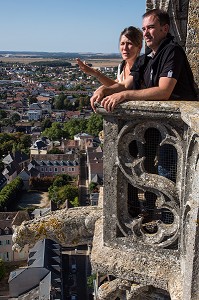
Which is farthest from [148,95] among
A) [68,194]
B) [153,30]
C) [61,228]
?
[68,194]

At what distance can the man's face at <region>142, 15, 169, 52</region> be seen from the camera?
4.28 metres

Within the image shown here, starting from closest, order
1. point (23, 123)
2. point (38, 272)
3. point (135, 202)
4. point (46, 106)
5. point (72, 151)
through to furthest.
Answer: point (135, 202)
point (38, 272)
point (72, 151)
point (23, 123)
point (46, 106)

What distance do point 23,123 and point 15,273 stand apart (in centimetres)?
8049

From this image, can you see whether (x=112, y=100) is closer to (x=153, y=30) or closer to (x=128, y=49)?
(x=153, y=30)

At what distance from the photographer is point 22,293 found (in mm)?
31156

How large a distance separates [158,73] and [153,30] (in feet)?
1.60

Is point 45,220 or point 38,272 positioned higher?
point 45,220

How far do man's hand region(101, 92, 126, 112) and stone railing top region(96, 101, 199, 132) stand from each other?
50mm

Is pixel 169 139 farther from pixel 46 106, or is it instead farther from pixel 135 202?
pixel 46 106

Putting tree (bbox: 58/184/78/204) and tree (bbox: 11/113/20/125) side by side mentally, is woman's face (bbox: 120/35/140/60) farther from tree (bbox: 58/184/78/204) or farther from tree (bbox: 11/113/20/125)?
tree (bbox: 11/113/20/125)

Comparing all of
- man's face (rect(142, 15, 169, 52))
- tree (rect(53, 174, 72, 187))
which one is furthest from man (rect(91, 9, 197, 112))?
tree (rect(53, 174, 72, 187))

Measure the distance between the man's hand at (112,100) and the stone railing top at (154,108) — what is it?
0.05 m

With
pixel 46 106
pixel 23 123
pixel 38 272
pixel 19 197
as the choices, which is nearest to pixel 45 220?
pixel 38 272

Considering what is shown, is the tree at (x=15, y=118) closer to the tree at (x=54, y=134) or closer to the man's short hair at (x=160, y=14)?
the tree at (x=54, y=134)
